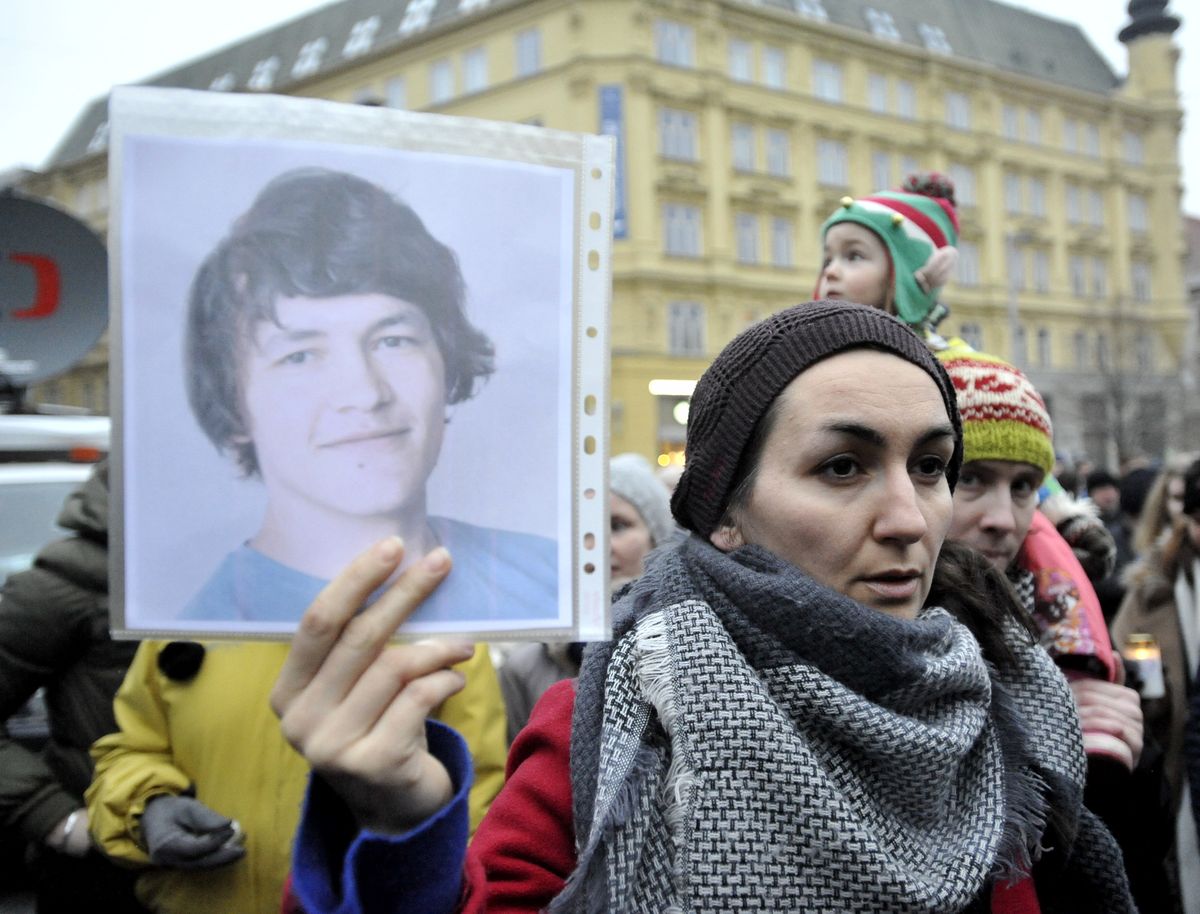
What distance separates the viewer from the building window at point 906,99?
3697 cm

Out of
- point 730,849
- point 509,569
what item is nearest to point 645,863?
point 730,849

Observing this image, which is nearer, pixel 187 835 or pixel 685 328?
pixel 187 835

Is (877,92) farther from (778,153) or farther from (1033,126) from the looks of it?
(1033,126)

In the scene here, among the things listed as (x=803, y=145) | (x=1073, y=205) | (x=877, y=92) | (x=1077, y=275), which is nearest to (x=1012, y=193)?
(x=1073, y=205)

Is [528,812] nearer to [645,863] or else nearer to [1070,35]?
[645,863]

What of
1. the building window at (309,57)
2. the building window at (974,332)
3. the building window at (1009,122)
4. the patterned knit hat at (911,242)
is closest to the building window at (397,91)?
the building window at (309,57)

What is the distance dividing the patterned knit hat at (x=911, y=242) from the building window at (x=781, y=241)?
105 feet

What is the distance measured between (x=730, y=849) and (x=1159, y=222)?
48.9 m

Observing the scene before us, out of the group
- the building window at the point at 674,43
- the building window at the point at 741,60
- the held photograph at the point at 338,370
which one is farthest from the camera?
the building window at the point at 741,60

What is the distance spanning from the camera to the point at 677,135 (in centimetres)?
3212

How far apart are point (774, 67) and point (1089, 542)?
3448cm

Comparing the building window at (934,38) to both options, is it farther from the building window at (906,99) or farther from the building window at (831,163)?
the building window at (831,163)

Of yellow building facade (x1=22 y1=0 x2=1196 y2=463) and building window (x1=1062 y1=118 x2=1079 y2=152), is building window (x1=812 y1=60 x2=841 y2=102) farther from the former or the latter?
building window (x1=1062 y1=118 x2=1079 y2=152)

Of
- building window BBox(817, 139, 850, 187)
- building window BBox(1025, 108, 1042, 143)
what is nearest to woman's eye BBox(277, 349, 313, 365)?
building window BBox(817, 139, 850, 187)
